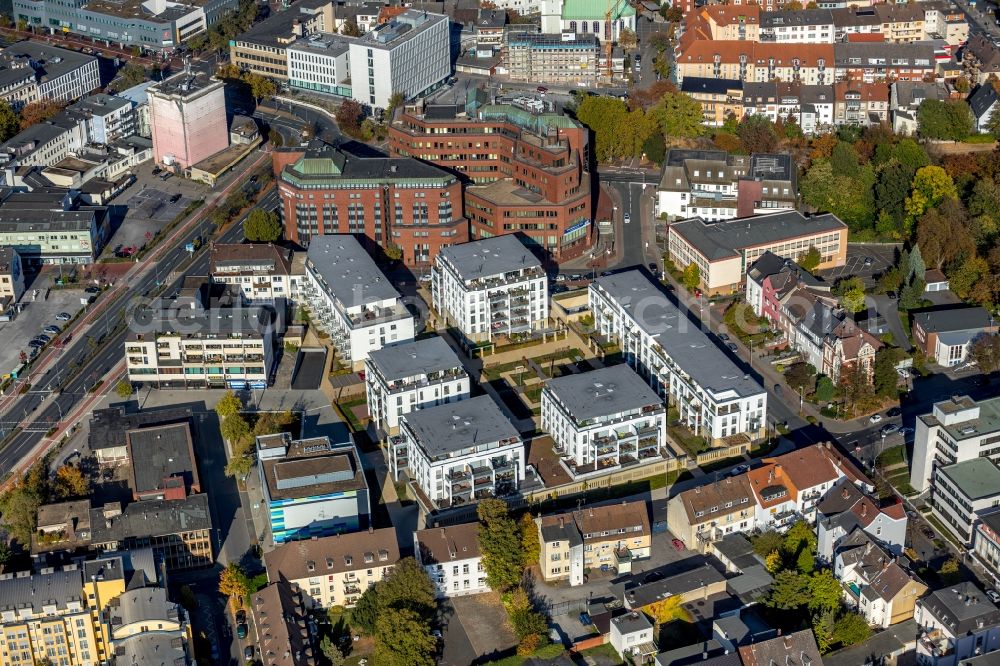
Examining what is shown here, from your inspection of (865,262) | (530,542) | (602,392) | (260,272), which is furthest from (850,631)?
(260,272)

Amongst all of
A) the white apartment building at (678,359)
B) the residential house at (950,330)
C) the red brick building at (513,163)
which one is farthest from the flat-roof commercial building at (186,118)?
the residential house at (950,330)

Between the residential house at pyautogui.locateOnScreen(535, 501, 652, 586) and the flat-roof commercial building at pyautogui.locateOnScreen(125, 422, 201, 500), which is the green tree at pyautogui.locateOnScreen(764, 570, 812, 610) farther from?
the flat-roof commercial building at pyautogui.locateOnScreen(125, 422, 201, 500)

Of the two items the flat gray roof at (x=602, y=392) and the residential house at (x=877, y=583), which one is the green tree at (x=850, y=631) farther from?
the flat gray roof at (x=602, y=392)

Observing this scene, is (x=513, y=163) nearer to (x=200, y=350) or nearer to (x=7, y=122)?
(x=200, y=350)

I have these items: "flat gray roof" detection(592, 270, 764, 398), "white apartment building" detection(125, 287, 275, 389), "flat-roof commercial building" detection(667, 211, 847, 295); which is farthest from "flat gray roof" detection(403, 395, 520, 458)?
"flat-roof commercial building" detection(667, 211, 847, 295)

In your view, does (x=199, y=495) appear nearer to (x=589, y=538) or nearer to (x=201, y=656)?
(x=201, y=656)
